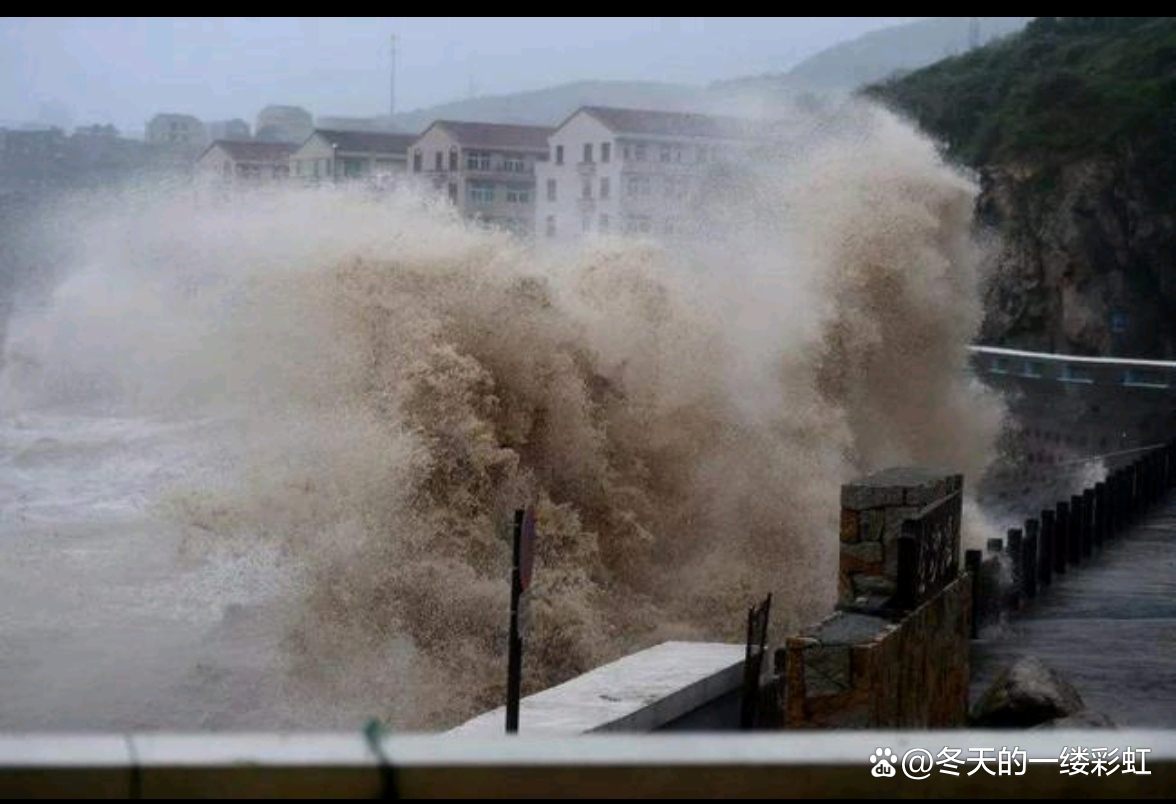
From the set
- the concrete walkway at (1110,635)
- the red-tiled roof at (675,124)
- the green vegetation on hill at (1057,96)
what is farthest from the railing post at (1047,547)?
the green vegetation on hill at (1057,96)

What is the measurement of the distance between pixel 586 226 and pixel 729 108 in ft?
35.8

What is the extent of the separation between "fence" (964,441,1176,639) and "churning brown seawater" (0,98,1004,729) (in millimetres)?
1954

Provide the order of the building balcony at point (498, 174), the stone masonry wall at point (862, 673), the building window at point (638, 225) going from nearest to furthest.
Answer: the stone masonry wall at point (862, 673)
the building balcony at point (498, 174)
the building window at point (638, 225)

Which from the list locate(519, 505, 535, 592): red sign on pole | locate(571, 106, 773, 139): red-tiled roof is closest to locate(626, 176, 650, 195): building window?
locate(571, 106, 773, 139): red-tiled roof

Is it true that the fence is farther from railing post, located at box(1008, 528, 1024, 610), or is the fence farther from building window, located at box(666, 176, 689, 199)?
building window, located at box(666, 176, 689, 199)

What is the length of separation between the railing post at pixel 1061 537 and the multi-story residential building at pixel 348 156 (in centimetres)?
940

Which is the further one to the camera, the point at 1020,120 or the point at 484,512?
the point at 1020,120

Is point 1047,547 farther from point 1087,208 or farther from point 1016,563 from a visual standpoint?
point 1087,208

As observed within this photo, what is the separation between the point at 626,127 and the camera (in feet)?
90.1

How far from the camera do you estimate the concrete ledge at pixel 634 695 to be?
6.49 metres

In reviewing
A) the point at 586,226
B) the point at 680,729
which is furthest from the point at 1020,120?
the point at 680,729

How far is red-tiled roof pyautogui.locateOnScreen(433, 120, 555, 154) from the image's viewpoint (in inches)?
972

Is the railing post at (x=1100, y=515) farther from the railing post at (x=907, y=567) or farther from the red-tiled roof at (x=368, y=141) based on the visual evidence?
the railing post at (x=907, y=567)

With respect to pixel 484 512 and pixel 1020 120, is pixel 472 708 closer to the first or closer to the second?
pixel 484 512
